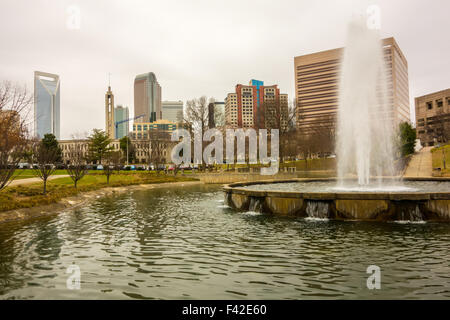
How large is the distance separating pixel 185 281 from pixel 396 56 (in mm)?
146244

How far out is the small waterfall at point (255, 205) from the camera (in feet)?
46.4

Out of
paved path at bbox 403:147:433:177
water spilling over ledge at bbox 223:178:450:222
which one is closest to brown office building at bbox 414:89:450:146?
paved path at bbox 403:147:433:177

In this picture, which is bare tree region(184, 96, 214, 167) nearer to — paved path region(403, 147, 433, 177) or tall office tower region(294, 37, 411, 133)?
paved path region(403, 147, 433, 177)

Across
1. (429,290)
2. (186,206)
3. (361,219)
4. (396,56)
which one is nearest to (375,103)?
(361,219)

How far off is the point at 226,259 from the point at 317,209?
6450 millimetres

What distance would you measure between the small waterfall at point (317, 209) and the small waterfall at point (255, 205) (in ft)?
7.96

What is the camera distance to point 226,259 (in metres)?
7.37

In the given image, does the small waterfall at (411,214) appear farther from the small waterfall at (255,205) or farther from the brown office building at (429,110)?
the brown office building at (429,110)

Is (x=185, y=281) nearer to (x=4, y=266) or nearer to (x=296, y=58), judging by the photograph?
(x=4, y=266)

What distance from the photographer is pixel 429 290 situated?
5.32 metres

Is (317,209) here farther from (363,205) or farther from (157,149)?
(157,149)

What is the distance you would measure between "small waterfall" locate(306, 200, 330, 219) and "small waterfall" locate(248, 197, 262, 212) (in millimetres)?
2426

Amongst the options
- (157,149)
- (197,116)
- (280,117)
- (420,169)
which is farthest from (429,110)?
(157,149)

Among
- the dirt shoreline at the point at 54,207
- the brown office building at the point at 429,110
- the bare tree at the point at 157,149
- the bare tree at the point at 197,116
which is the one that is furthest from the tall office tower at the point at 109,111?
the brown office building at the point at 429,110
